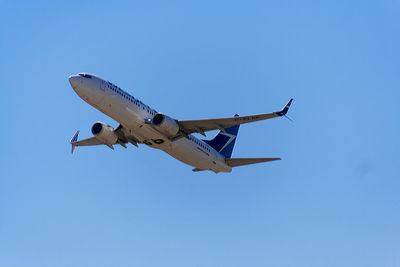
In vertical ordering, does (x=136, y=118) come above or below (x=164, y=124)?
above

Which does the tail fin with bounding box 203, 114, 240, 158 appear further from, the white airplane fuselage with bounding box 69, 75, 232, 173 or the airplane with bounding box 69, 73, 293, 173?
the white airplane fuselage with bounding box 69, 75, 232, 173

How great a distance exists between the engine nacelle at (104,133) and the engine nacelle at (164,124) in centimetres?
588

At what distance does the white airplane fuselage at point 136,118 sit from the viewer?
36878mm

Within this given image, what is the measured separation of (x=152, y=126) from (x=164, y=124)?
1049 millimetres

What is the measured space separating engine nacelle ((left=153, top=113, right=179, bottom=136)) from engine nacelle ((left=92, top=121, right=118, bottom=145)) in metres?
5.88

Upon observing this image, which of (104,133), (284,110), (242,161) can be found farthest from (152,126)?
(284,110)

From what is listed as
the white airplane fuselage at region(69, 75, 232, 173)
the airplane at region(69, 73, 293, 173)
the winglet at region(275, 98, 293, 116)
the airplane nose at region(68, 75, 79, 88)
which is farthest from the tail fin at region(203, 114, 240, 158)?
the airplane nose at region(68, 75, 79, 88)

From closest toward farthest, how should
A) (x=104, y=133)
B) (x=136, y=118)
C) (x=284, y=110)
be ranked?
(x=284, y=110)
(x=136, y=118)
(x=104, y=133)

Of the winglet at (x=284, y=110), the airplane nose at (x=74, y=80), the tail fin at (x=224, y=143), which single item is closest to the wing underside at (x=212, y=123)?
the winglet at (x=284, y=110)

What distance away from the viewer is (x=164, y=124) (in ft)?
127

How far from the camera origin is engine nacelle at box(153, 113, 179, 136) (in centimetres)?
3884

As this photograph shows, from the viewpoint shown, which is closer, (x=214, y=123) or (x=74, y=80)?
(x=74, y=80)

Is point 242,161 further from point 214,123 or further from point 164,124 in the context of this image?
point 164,124

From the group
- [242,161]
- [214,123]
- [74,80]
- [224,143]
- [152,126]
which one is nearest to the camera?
[74,80]
